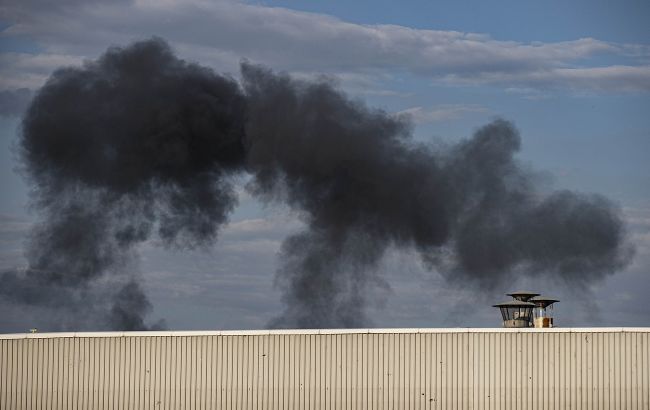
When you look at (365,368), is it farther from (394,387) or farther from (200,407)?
(200,407)

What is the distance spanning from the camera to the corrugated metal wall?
1598 inches

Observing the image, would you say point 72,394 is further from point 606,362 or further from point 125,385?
point 606,362

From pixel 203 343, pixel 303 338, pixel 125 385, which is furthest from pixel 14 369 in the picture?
pixel 303 338

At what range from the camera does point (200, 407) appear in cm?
4094

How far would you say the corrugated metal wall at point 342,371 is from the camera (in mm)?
40594

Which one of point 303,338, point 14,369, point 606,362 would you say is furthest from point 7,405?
point 606,362

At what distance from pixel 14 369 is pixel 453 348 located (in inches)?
601

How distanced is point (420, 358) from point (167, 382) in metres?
8.74

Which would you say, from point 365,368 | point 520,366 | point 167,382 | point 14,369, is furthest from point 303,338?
point 14,369

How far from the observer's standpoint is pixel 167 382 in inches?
1619

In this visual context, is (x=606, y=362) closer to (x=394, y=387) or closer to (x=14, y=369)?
(x=394, y=387)

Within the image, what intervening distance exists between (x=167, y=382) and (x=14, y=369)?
543 centimetres

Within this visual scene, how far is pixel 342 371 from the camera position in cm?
4091

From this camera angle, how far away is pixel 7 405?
136 ft
